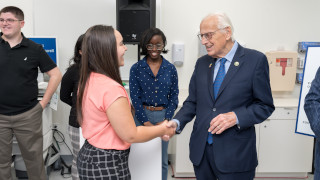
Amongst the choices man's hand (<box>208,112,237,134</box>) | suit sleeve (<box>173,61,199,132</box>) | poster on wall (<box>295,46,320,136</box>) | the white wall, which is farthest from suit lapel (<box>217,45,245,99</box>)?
the white wall

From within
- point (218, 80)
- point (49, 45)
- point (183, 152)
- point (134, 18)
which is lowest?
point (183, 152)

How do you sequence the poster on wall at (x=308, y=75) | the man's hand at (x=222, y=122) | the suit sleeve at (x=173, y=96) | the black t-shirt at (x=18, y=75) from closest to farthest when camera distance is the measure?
the man's hand at (x=222, y=122) → the poster on wall at (x=308, y=75) → the black t-shirt at (x=18, y=75) → the suit sleeve at (x=173, y=96)

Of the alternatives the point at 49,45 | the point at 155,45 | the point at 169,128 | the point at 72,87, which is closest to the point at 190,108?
the point at 169,128

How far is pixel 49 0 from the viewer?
145 inches

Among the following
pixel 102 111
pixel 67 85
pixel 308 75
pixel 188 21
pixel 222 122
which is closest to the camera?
pixel 102 111

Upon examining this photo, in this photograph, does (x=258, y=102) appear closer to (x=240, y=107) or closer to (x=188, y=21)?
(x=240, y=107)

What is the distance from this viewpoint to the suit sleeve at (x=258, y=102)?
5.54ft

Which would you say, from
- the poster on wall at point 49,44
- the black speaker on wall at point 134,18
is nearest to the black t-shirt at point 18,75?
the poster on wall at point 49,44

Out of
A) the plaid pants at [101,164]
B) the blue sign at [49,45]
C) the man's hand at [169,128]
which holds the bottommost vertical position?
the plaid pants at [101,164]

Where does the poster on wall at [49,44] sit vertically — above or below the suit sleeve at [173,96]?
above

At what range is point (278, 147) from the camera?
349cm

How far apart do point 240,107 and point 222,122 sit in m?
0.16

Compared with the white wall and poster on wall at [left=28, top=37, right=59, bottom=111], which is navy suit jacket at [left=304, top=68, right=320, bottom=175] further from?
poster on wall at [left=28, top=37, right=59, bottom=111]

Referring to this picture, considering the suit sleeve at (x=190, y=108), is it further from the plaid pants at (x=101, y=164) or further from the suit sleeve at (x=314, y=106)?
the suit sleeve at (x=314, y=106)
